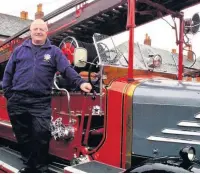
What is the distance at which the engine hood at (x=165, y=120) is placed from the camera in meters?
2.96

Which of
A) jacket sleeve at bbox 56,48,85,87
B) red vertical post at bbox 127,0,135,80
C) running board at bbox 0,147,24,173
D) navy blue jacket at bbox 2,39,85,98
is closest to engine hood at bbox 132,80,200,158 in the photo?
red vertical post at bbox 127,0,135,80

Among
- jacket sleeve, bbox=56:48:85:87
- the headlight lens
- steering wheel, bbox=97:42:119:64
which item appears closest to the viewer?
the headlight lens

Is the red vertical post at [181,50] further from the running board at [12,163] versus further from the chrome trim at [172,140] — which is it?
the running board at [12,163]

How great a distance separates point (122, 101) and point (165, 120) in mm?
433

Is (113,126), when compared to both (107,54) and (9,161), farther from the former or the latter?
(9,161)

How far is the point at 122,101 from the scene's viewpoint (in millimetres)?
3117

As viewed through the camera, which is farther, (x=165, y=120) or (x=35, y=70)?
(x=35, y=70)

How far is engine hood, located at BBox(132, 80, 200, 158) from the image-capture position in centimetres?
296

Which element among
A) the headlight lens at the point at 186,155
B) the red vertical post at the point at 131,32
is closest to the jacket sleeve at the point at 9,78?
the red vertical post at the point at 131,32

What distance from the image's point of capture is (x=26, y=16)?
32.0 metres

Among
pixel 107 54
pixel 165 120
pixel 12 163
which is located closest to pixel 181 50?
pixel 107 54

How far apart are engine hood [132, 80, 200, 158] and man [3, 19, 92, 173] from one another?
0.76 m

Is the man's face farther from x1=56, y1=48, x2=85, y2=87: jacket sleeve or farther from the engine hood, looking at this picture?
the engine hood

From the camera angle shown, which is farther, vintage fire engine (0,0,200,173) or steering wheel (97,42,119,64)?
steering wheel (97,42,119,64)
